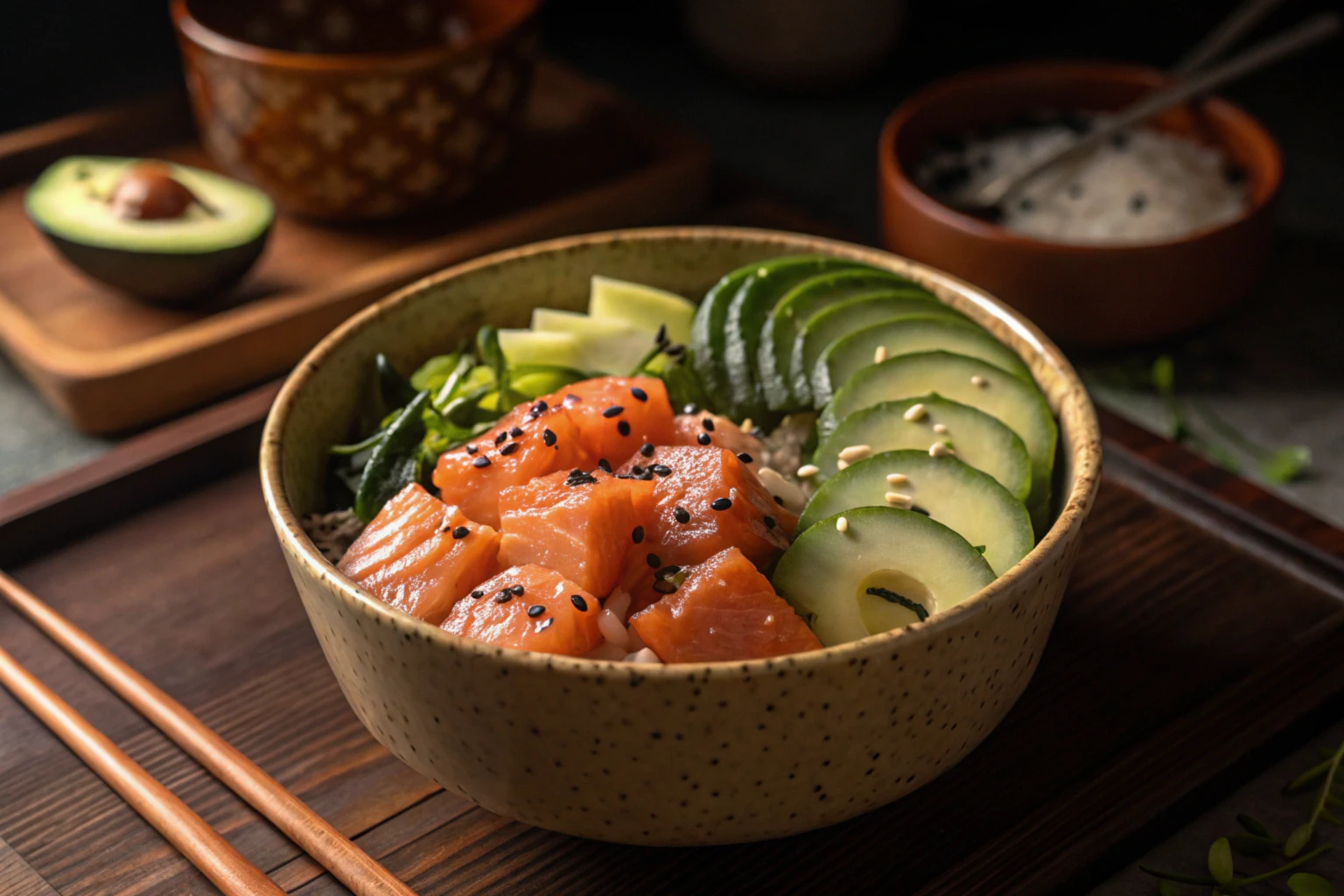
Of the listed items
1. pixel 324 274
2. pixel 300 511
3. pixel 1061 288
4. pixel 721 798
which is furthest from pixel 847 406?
pixel 324 274

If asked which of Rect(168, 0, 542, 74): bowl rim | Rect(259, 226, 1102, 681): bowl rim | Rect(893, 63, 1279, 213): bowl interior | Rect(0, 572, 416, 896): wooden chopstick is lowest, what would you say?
Rect(0, 572, 416, 896): wooden chopstick

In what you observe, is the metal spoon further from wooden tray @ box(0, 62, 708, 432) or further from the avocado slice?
the avocado slice

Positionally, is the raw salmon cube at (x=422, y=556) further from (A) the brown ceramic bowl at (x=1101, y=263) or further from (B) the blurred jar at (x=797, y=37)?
(B) the blurred jar at (x=797, y=37)

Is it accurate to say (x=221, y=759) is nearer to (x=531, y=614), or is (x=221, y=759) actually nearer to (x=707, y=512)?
(x=531, y=614)

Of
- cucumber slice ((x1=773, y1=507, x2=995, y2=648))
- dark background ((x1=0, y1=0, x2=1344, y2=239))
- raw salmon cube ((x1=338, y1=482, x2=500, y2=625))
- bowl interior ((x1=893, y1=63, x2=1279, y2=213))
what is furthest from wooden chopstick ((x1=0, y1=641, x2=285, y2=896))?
dark background ((x1=0, y1=0, x2=1344, y2=239))

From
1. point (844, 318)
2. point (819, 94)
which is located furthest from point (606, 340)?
point (819, 94)

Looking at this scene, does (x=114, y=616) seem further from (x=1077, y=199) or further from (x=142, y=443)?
(x=1077, y=199)
